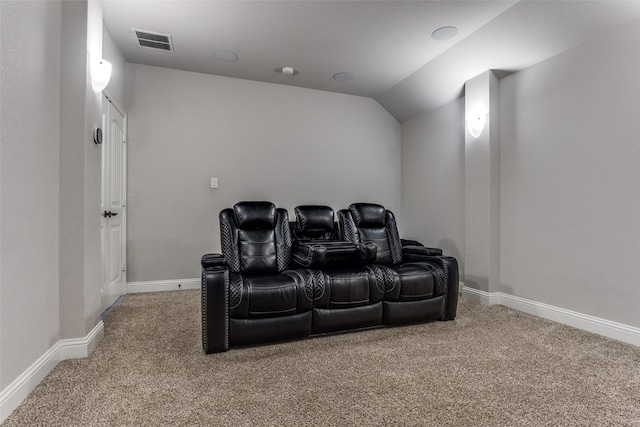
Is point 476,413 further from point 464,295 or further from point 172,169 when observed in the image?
point 172,169

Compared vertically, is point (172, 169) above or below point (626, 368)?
above

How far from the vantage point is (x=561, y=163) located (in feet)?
9.46

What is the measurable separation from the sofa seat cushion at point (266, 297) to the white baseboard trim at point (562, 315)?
2.13 meters

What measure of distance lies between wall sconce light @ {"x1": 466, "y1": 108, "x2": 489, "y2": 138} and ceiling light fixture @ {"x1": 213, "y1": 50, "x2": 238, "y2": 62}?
107 inches

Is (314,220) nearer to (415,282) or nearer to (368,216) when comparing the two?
(368,216)

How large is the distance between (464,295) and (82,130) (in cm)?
392

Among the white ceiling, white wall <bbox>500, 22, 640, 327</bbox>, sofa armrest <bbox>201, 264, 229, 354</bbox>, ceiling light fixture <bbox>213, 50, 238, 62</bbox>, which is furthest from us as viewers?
ceiling light fixture <bbox>213, 50, 238, 62</bbox>

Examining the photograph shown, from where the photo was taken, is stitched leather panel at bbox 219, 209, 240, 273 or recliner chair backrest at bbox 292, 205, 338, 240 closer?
stitched leather panel at bbox 219, 209, 240, 273

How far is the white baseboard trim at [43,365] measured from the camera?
1.49 m

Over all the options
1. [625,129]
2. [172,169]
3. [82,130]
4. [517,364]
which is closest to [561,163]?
[625,129]

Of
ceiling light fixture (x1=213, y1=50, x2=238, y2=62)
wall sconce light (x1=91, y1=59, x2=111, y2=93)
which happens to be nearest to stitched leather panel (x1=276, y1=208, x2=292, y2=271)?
wall sconce light (x1=91, y1=59, x2=111, y2=93)

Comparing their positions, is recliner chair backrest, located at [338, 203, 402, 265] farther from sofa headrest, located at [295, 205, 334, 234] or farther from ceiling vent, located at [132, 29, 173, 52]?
ceiling vent, located at [132, 29, 173, 52]

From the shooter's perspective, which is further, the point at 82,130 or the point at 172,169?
the point at 172,169

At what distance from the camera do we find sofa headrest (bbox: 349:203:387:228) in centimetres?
343
